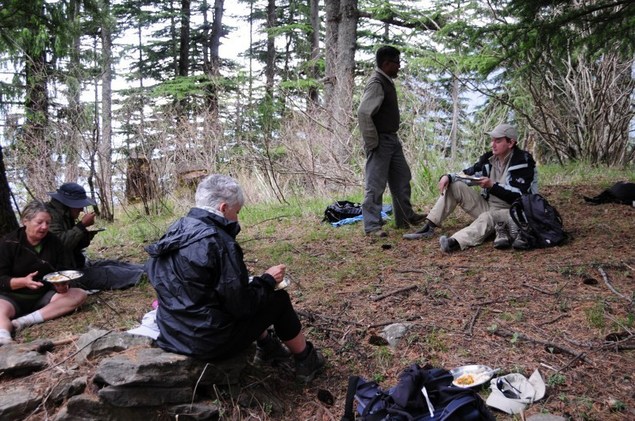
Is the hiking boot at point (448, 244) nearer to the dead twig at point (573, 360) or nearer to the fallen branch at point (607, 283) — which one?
the fallen branch at point (607, 283)

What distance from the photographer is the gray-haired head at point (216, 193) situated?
9.40ft

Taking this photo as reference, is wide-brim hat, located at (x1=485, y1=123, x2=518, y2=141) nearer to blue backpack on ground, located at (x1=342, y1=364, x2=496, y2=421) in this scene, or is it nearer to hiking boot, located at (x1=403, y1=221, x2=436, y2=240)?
hiking boot, located at (x1=403, y1=221, x2=436, y2=240)

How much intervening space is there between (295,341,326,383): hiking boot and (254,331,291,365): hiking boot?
0.64ft

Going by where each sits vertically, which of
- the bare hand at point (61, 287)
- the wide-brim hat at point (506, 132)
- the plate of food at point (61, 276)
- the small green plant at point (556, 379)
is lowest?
the small green plant at point (556, 379)

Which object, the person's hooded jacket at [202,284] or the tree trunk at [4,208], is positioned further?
the tree trunk at [4,208]

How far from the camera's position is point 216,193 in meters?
2.87

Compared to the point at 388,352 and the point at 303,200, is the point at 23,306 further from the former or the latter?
the point at 303,200

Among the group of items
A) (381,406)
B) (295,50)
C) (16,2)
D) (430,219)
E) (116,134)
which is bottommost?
(381,406)

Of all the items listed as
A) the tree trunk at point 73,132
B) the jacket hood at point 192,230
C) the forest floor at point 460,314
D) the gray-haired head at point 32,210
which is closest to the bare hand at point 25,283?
the forest floor at point 460,314

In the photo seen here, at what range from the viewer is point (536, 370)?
110 inches

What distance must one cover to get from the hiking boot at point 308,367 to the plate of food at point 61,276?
213 cm

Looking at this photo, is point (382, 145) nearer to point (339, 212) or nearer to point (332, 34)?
point (339, 212)

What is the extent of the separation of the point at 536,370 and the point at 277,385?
1532 millimetres

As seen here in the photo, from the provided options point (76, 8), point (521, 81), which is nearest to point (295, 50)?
point (521, 81)
